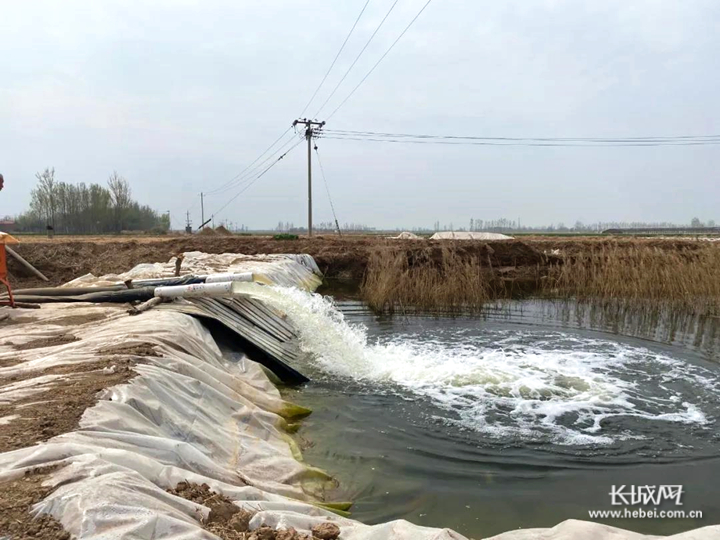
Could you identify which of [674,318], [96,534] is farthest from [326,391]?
[674,318]

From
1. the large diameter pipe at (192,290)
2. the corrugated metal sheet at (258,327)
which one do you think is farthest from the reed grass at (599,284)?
the large diameter pipe at (192,290)

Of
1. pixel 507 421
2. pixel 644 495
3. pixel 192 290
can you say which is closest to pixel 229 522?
pixel 644 495

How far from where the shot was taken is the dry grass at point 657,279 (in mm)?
11203

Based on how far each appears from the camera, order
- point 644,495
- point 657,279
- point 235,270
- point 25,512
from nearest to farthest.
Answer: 1. point 25,512
2. point 644,495
3. point 235,270
4. point 657,279

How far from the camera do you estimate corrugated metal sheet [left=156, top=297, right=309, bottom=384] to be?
21.1 feet

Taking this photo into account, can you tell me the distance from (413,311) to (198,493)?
9.99 m

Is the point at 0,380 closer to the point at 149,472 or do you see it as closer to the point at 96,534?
the point at 149,472

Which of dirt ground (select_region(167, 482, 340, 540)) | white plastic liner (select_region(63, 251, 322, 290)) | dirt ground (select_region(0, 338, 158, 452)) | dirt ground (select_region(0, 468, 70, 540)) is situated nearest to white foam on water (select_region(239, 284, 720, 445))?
white plastic liner (select_region(63, 251, 322, 290))

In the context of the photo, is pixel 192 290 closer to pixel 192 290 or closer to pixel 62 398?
pixel 192 290

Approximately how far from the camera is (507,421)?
5.28m

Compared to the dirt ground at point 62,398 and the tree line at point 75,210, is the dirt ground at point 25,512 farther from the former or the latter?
the tree line at point 75,210

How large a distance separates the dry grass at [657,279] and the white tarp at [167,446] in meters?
10.2

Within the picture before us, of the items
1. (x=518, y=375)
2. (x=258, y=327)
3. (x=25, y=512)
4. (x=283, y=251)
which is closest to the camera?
(x=25, y=512)

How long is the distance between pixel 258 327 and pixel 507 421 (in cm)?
419
